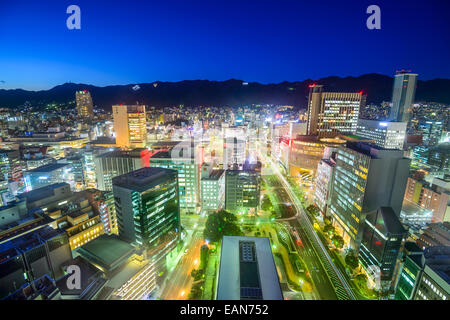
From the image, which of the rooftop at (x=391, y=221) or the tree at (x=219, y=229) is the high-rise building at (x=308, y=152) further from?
the tree at (x=219, y=229)

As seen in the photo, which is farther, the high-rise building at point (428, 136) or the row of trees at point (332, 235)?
the high-rise building at point (428, 136)

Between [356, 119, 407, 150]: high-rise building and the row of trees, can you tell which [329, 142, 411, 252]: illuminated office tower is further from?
[356, 119, 407, 150]: high-rise building

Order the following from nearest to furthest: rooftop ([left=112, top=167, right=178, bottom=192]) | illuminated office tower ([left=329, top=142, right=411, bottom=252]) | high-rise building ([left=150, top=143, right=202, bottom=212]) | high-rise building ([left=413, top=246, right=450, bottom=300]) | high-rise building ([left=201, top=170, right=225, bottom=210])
A: high-rise building ([left=413, top=246, right=450, bottom=300]), rooftop ([left=112, top=167, right=178, bottom=192]), illuminated office tower ([left=329, top=142, right=411, bottom=252]), high-rise building ([left=150, top=143, right=202, bottom=212]), high-rise building ([left=201, top=170, right=225, bottom=210])

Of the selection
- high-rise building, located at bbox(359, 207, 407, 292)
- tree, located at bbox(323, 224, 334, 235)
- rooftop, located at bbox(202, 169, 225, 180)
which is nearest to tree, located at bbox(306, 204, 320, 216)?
tree, located at bbox(323, 224, 334, 235)

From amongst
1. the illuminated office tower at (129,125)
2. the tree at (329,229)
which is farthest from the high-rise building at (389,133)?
the illuminated office tower at (129,125)

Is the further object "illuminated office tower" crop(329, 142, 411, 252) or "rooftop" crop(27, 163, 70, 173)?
"rooftop" crop(27, 163, 70, 173)
